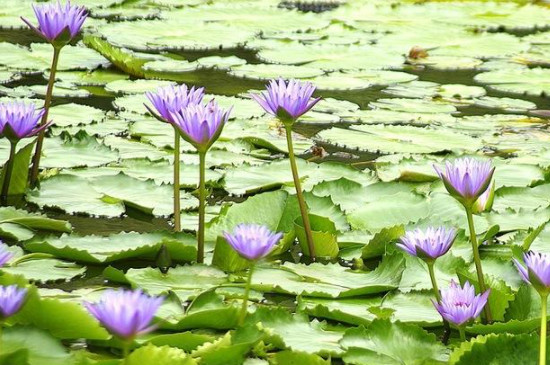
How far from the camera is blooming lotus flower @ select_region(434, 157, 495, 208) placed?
1140 millimetres

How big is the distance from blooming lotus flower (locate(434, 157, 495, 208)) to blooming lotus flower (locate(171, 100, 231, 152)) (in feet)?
0.94

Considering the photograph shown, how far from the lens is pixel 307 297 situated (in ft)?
4.40

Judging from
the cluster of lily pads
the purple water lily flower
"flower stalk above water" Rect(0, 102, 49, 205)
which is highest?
the purple water lily flower

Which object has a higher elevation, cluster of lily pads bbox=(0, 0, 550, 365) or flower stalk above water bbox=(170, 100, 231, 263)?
flower stalk above water bbox=(170, 100, 231, 263)

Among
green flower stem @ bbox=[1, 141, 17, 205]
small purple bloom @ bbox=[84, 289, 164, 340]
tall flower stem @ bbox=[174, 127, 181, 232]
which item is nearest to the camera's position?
Answer: small purple bloom @ bbox=[84, 289, 164, 340]

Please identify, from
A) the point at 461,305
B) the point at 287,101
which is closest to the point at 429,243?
the point at 461,305

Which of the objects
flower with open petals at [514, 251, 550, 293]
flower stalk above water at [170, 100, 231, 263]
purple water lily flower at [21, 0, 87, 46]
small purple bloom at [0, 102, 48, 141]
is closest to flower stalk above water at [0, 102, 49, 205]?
small purple bloom at [0, 102, 48, 141]

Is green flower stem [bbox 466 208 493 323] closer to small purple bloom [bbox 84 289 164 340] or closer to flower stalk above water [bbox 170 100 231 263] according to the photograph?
flower stalk above water [bbox 170 100 231 263]

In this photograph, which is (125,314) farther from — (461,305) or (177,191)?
(177,191)

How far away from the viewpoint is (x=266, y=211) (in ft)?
5.21

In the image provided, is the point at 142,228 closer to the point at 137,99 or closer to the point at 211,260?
the point at 211,260

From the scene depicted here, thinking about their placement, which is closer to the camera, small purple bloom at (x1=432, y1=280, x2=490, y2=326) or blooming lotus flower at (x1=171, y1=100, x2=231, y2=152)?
small purple bloom at (x1=432, y1=280, x2=490, y2=326)

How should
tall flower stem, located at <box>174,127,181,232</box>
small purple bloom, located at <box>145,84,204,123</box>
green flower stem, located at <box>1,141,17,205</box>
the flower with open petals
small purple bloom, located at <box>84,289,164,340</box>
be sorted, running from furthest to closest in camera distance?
green flower stem, located at <box>1,141,17,205</box> → tall flower stem, located at <box>174,127,181,232</box> → small purple bloom, located at <box>145,84,204,123</box> → the flower with open petals → small purple bloom, located at <box>84,289,164,340</box>

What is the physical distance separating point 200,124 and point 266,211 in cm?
38
